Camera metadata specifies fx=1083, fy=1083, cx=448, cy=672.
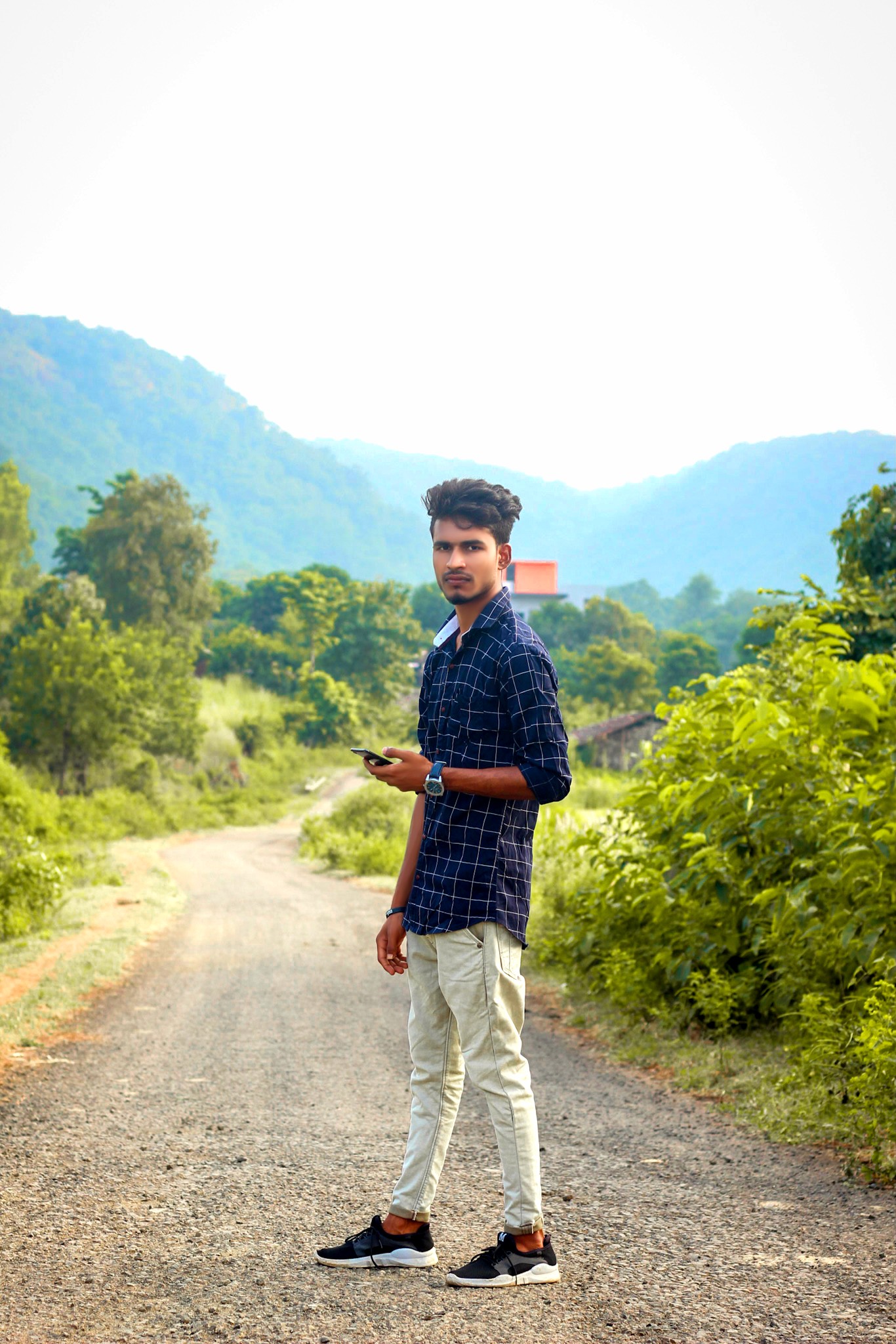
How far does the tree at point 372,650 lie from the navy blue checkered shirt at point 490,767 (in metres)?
57.0

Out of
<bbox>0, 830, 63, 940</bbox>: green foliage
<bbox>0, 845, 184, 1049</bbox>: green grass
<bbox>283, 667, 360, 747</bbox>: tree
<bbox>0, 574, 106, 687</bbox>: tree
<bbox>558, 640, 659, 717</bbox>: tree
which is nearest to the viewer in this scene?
<bbox>0, 845, 184, 1049</bbox>: green grass

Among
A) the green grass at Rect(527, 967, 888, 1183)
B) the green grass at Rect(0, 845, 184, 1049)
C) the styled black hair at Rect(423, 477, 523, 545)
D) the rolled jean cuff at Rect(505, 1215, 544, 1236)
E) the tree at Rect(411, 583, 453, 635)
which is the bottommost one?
the green grass at Rect(0, 845, 184, 1049)

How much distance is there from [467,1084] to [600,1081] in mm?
701

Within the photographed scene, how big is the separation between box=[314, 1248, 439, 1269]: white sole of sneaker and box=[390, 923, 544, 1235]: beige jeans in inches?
4.0

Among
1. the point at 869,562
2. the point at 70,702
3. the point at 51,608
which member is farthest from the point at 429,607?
the point at 869,562

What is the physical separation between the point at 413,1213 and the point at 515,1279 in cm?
32

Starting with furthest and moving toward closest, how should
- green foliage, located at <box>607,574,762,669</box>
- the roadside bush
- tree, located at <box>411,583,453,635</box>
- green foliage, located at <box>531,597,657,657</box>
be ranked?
green foliage, located at <box>607,574,762,669</box> → tree, located at <box>411,583,453,635</box> → green foliage, located at <box>531,597,657,657</box> → the roadside bush

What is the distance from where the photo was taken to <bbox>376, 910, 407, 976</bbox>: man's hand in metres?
3.03

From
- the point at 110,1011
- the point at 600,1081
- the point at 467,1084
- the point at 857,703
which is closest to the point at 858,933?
the point at 857,703

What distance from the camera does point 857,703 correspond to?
16.9 feet

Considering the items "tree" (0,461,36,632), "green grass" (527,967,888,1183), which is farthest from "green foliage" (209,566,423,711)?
"green grass" (527,967,888,1183)

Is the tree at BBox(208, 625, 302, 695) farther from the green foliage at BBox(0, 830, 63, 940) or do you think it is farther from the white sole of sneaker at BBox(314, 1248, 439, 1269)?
the white sole of sneaker at BBox(314, 1248, 439, 1269)

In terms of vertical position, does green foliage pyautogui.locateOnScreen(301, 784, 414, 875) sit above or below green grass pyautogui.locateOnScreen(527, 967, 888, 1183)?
below

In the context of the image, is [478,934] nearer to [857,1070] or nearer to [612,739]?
[857,1070]
